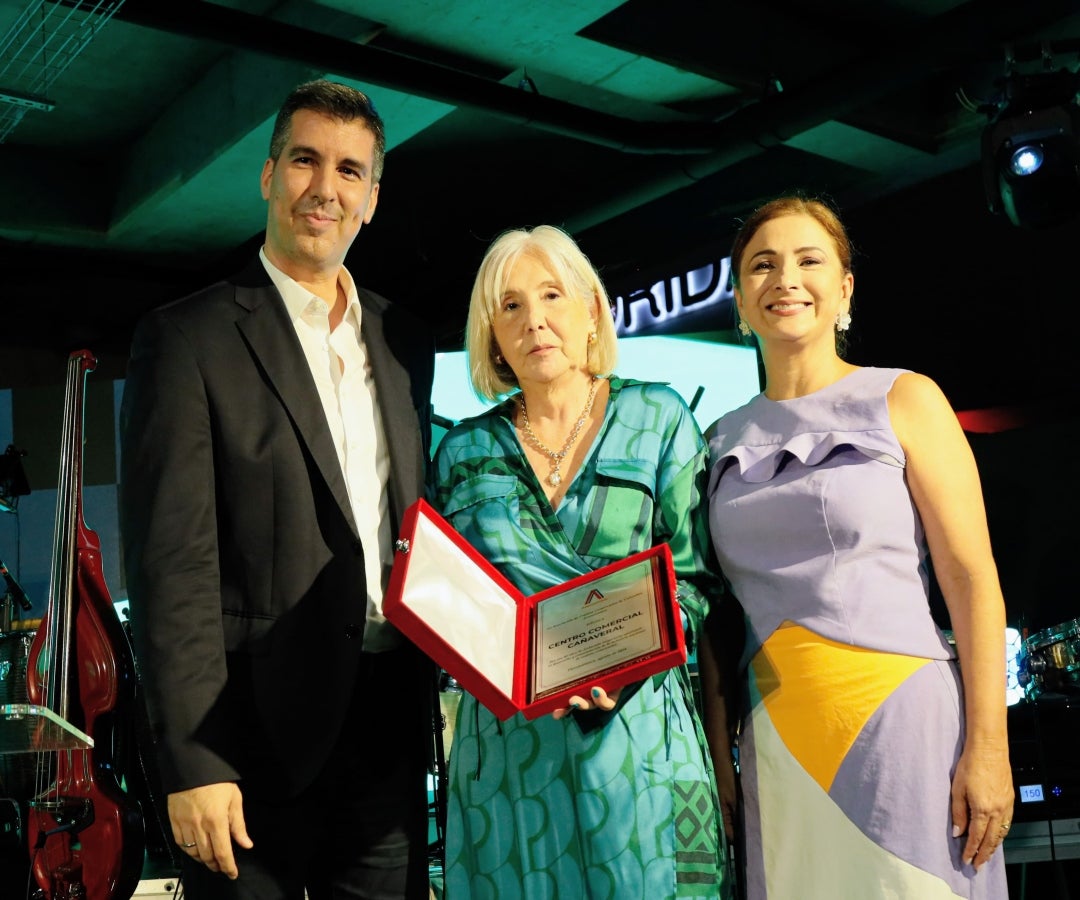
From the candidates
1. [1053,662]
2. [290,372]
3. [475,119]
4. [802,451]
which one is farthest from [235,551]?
[475,119]

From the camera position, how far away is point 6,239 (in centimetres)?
747

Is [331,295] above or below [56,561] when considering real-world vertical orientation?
above

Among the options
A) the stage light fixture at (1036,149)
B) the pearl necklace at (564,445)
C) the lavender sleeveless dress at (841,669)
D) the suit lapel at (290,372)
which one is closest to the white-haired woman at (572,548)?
the pearl necklace at (564,445)

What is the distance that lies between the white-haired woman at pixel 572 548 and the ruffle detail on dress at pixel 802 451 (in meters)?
0.07

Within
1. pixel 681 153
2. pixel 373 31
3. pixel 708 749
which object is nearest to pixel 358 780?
pixel 708 749

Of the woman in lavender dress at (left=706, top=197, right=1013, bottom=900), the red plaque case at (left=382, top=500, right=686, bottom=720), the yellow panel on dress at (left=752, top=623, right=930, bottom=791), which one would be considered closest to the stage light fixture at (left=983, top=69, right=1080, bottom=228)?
the woman in lavender dress at (left=706, top=197, right=1013, bottom=900)

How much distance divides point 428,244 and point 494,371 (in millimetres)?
6216

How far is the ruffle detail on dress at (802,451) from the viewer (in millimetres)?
2004

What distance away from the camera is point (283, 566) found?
74.1 inches

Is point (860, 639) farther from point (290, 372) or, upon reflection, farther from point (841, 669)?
point (290, 372)

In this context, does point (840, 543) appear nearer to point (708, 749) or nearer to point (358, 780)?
point (708, 749)

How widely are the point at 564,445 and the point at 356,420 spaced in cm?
38

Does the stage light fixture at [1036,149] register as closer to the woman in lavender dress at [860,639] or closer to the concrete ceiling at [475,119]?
the concrete ceiling at [475,119]

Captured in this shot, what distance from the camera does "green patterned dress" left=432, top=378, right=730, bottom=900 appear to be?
1.82 metres
